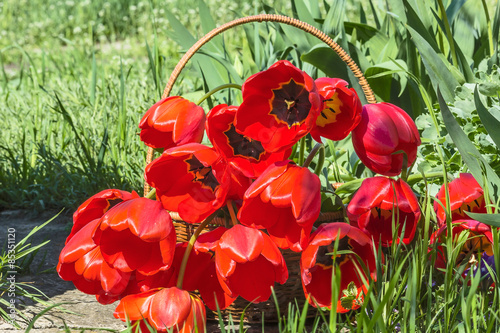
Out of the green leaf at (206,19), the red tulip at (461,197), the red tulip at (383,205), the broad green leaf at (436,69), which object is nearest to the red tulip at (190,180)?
the red tulip at (383,205)

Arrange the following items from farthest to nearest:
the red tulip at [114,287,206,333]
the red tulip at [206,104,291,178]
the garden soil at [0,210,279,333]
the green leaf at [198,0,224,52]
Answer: the green leaf at [198,0,224,52]
the garden soil at [0,210,279,333]
the red tulip at [206,104,291,178]
the red tulip at [114,287,206,333]

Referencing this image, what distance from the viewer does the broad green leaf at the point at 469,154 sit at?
4.16 ft

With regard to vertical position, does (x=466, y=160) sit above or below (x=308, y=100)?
below

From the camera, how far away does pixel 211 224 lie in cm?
132

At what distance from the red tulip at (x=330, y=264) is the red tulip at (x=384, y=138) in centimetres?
14

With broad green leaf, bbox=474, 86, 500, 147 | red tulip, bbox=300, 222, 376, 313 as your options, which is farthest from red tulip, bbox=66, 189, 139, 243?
broad green leaf, bbox=474, 86, 500, 147

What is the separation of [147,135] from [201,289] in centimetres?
33

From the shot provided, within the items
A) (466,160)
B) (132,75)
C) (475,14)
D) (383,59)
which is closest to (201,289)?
(466,160)

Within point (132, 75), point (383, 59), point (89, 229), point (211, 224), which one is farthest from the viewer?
point (132, 75)

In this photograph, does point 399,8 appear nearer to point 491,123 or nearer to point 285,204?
point 491,123

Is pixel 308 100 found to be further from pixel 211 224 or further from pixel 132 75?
pixel 132 75

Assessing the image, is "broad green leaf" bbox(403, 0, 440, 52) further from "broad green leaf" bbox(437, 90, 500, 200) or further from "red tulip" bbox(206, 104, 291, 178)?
"red tulip" bbox(206, 104, 291, 178)

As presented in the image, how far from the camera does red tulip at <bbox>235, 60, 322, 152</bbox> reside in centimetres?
114

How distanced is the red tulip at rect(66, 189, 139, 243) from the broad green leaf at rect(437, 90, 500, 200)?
25.8 inches
